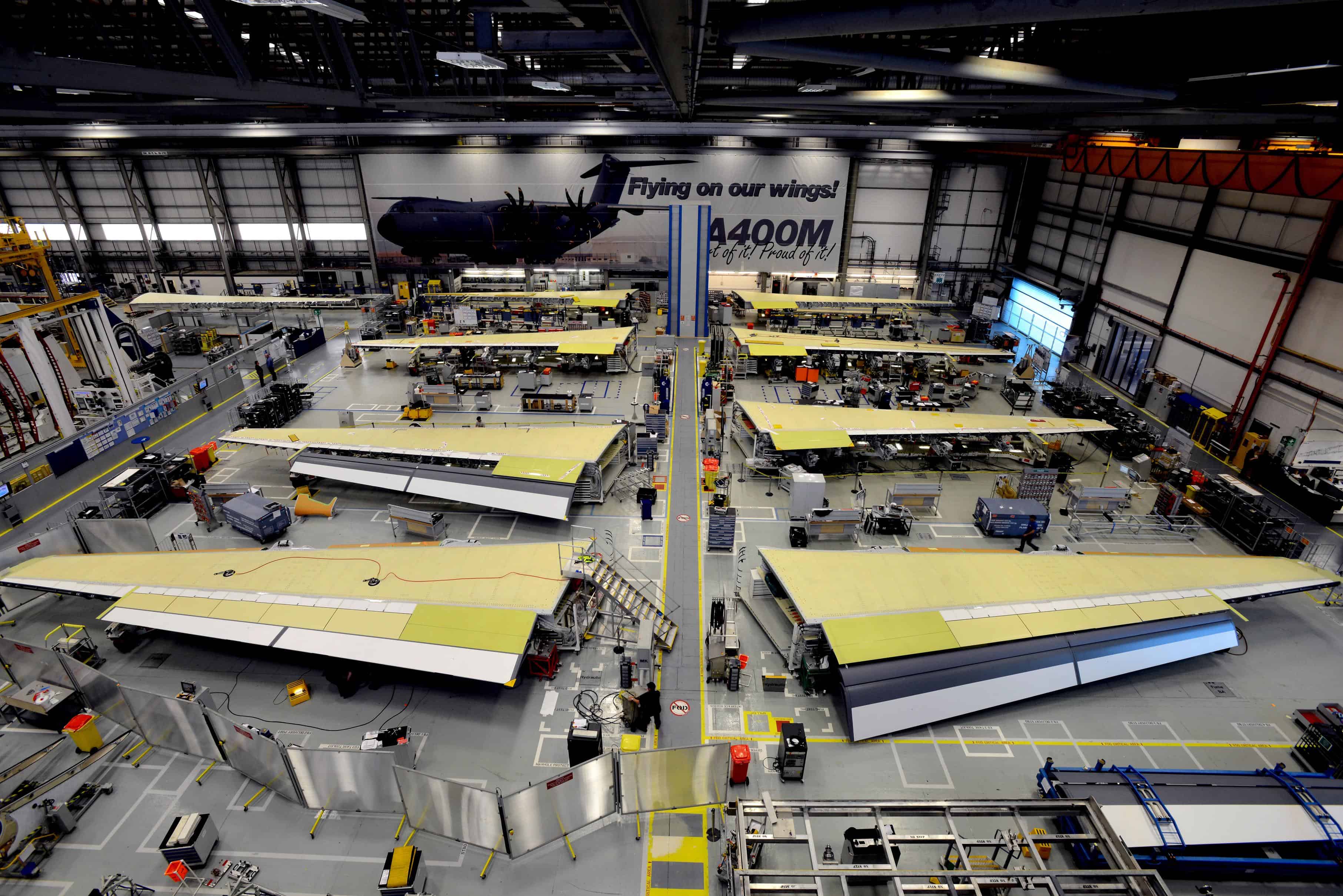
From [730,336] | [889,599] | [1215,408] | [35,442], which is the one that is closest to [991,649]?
[889,599]

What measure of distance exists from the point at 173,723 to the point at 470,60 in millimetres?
18502

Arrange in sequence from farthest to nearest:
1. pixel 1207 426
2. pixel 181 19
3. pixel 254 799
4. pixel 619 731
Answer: pixel 1207 426 < pixel 619 731 < pixel 181 19 < pixel 254 799

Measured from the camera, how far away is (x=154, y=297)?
157ft

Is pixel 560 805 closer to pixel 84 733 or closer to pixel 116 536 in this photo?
pixel 84 733

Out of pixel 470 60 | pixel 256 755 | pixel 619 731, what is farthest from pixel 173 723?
pixel 470 60

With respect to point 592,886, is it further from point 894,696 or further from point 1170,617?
point 1170,617

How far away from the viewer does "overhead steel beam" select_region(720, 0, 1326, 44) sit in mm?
9492

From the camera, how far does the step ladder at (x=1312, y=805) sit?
1322 centimetres

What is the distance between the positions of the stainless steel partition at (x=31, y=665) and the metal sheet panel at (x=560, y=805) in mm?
13041

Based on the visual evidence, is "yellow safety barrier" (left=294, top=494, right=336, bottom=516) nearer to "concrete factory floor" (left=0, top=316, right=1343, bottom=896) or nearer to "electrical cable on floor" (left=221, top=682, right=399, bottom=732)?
"concrete factory floor" (left=0, top=316, right=1343, bottom=896)

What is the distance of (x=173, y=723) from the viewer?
1505 cm

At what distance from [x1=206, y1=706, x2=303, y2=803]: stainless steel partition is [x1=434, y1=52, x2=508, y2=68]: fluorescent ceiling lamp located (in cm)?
1739

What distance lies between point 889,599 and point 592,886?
10370 mm

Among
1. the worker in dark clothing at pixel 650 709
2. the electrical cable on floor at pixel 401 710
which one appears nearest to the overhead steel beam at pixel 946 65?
the worker in dark clothing at pixel 650 709
